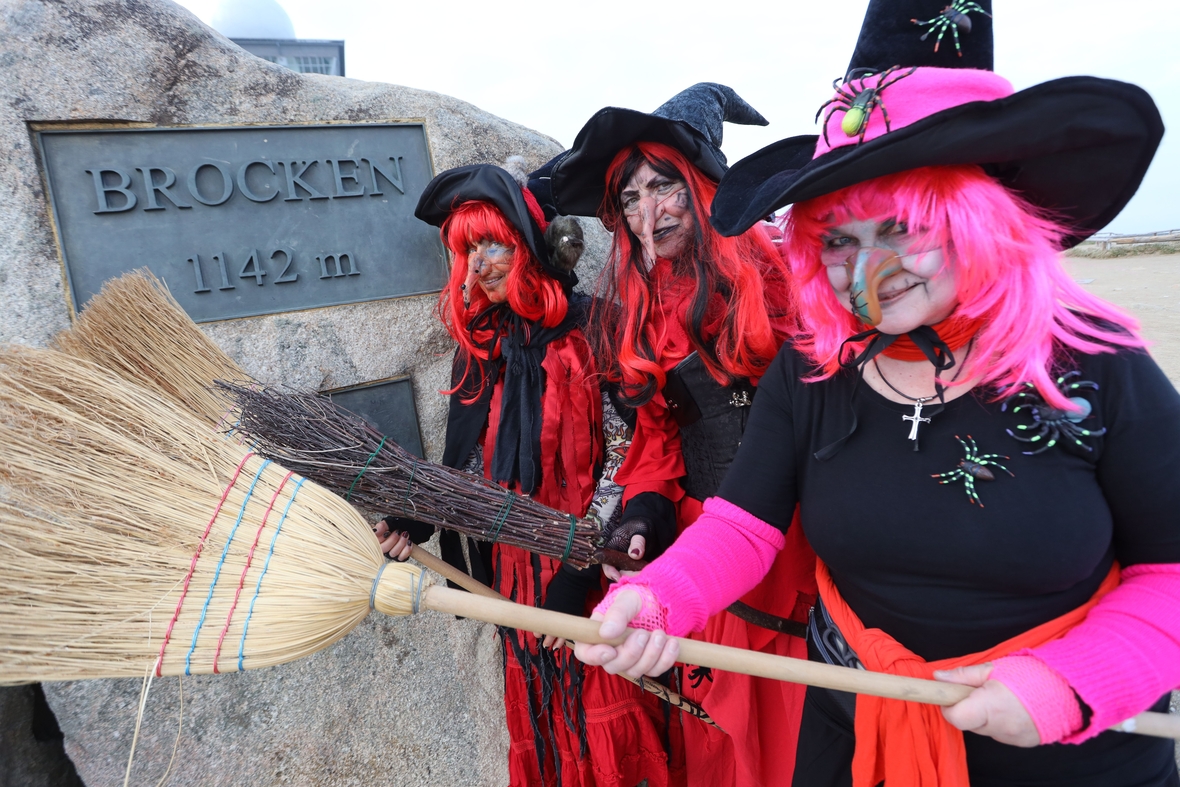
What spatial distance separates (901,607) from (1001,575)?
0.22 meters

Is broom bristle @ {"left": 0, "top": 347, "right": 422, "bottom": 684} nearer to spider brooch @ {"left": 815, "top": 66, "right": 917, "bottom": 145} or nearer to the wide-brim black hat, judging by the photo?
the wide-brim black hat

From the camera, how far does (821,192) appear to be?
120 cm

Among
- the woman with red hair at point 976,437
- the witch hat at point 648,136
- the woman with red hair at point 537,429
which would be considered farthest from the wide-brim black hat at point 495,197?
the woman with red hair at point 976,437

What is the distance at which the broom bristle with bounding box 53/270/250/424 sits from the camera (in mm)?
1874

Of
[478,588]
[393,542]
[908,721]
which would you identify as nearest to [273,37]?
[393,542]

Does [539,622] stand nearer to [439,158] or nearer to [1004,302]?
[1004,302]

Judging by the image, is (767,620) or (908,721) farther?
(767,620)

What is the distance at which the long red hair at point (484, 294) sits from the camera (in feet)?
7.41

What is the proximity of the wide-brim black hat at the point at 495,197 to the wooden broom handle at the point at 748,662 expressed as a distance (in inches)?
54.3

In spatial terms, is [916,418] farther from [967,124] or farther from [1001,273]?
[967,124]

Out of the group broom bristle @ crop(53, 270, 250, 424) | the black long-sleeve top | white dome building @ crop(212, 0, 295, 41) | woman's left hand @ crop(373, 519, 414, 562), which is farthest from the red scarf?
white dome building @ crop(212, 0, 295, 41)

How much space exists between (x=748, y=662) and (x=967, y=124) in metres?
1.08

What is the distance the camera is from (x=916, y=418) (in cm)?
124

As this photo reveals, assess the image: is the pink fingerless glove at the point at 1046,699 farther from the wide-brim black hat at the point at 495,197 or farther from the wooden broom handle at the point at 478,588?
the wide-brim black hat at the point at 495,197
